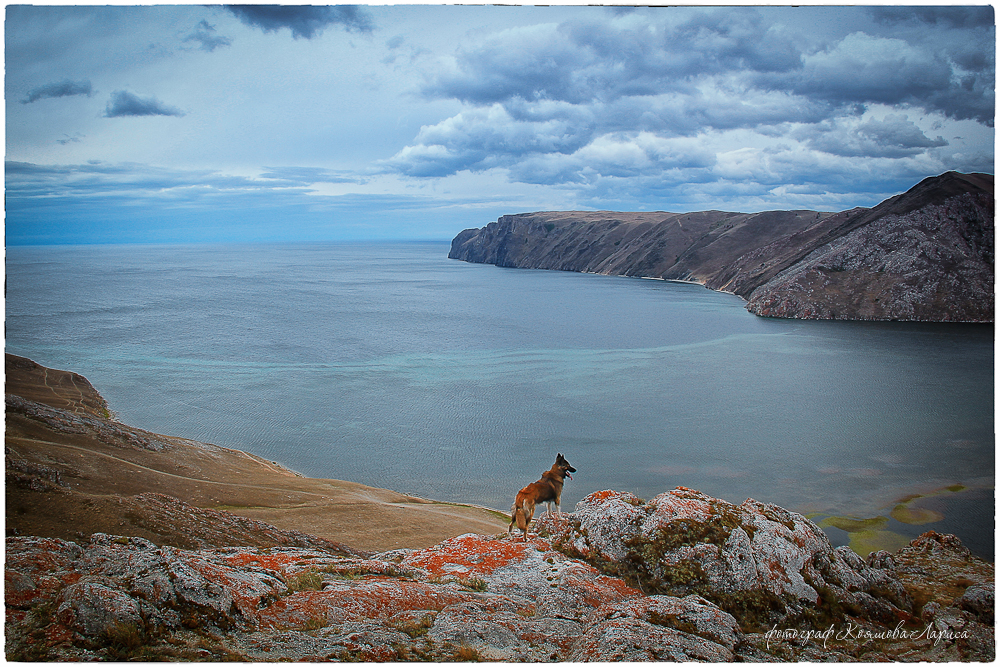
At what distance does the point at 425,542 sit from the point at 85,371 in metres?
24.9

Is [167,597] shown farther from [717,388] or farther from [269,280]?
[269,280]

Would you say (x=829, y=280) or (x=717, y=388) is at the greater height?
(x=829, y=280)

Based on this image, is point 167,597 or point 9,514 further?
point 9,514

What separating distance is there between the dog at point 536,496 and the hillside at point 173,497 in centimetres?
307

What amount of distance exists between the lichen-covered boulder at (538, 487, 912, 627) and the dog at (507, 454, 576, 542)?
742 mm

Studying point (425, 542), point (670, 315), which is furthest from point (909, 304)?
point (425, 542)

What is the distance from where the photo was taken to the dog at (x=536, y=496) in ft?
24.6

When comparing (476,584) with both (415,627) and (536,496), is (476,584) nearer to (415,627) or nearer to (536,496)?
(415,627)

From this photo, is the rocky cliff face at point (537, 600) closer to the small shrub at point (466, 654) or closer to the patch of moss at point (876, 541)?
the small shrub at point (466, 654)

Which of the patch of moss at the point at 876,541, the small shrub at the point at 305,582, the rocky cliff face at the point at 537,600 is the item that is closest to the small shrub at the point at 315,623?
the rocky cliff face at the point at 537,600

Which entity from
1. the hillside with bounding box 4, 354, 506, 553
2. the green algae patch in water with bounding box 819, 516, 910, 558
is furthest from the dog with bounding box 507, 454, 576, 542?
the green algae patch in water with bounding box 819, 516, 910, 558

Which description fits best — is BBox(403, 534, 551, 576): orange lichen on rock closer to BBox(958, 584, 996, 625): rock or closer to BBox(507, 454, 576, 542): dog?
BBox(507, 454, 576, 542): dog

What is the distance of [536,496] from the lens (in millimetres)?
7844

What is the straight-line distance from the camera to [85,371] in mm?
26938
